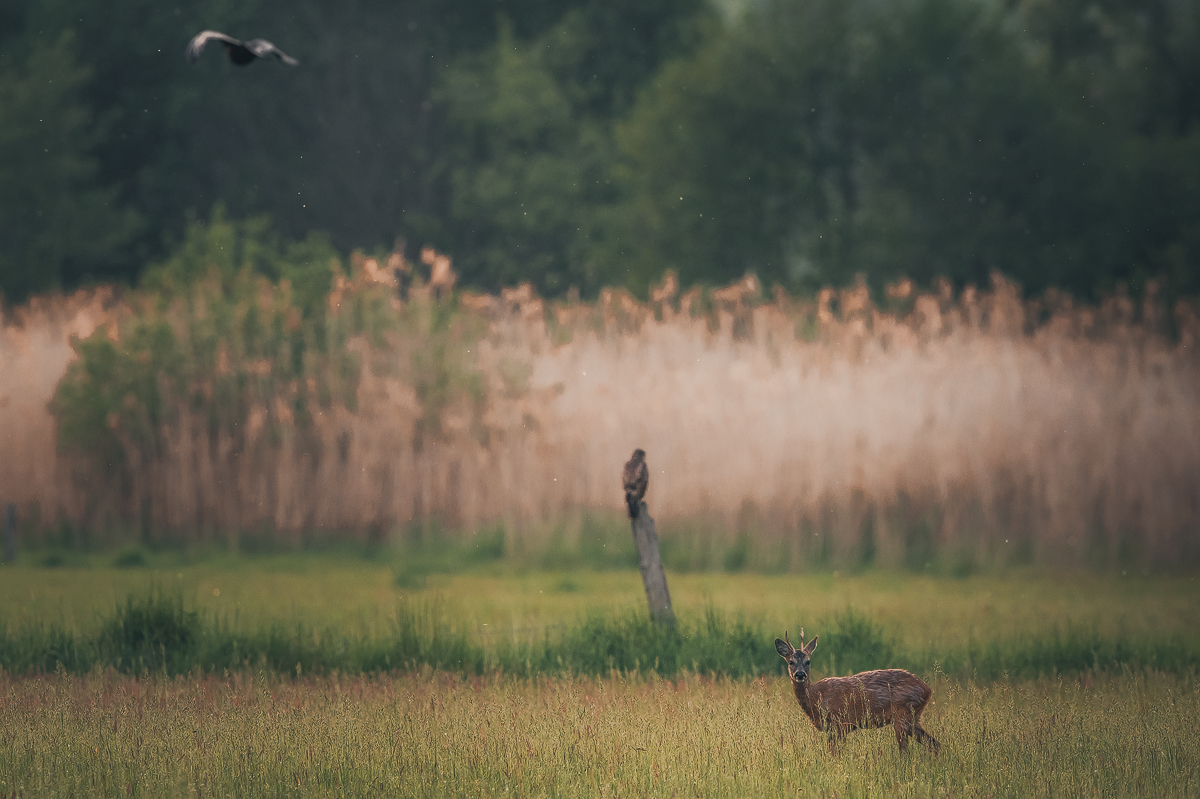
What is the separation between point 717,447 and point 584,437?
1323 mm

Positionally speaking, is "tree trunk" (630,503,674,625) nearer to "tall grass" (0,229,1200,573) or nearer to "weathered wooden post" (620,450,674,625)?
"weathered wooden post" (620,450,674,625)

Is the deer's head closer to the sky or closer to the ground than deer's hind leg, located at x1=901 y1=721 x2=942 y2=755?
closer to the sky

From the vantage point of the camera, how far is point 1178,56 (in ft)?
91.8

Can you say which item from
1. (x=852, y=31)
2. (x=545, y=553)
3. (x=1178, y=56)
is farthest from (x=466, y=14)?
(x=545, y=553)

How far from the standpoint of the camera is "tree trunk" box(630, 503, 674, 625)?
8945mm

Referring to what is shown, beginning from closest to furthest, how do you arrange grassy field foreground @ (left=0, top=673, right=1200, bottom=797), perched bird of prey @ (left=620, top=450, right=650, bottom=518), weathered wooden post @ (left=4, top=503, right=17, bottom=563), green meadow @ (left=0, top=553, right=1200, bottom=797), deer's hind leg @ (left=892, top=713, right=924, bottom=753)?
grassy field foreground @ (left=0, top=673, right=1200, bottom=797) < green meadow @ (left=0, top=553, right=1200, bottom=797) < deer's hind leg @ (left=892, top=713, right=924, bottom=753) < perched bird of prey @ (left=620, top=450, right=650, bottom=518) < weathered wooden post @ (left=4, top=503, right=17, bottom=563)

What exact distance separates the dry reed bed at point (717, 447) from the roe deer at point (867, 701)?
6.38m

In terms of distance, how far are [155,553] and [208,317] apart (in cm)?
261

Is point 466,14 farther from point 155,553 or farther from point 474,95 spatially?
point 155,553

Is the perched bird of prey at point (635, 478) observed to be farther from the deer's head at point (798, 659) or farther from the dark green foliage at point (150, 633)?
the dark green foliage at point (150, 633)

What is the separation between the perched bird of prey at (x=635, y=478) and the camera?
341 inches

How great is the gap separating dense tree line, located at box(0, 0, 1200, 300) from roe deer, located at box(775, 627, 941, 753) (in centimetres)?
1986

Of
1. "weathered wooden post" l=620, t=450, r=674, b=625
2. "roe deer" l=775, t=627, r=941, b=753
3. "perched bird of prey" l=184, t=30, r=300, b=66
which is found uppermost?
"perched bird of prey" l=184, t=30, r=300, b=66

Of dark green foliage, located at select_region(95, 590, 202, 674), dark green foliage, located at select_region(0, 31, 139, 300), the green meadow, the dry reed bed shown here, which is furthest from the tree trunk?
dark green foliage, located at select_region(0, 31, 139, 300)
